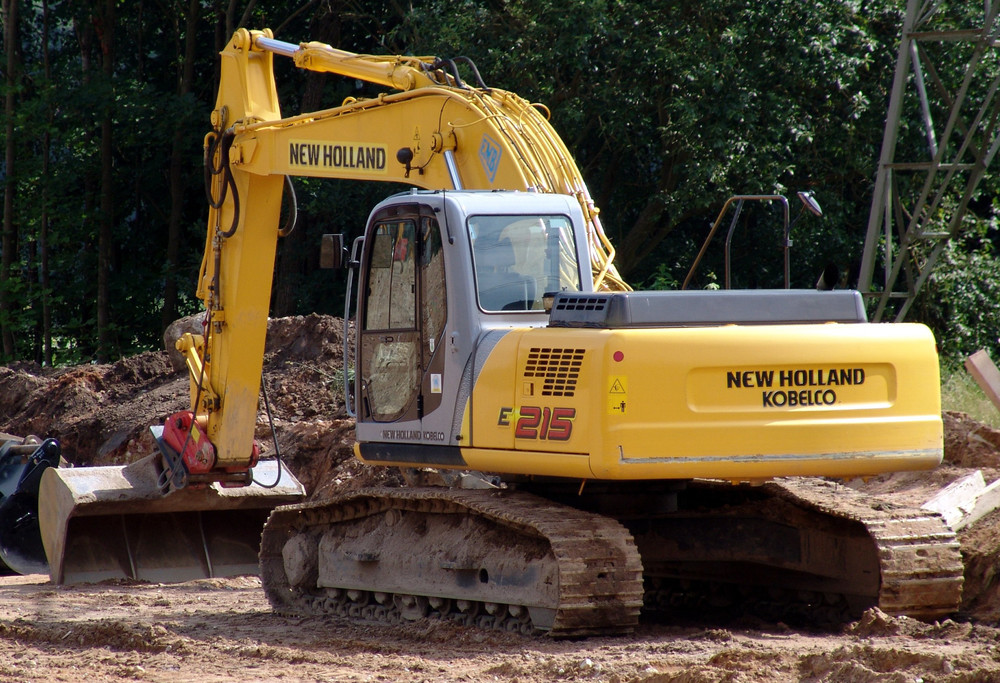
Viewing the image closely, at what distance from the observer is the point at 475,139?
7.16 m

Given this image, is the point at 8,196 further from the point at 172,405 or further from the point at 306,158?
the point at 306,158

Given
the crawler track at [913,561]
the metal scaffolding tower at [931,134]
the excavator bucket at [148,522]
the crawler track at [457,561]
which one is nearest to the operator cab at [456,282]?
the crawler track at [457,561]

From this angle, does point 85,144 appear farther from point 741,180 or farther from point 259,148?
point 259,148

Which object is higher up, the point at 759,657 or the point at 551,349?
the point at 551,349

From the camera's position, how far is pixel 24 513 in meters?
9.76

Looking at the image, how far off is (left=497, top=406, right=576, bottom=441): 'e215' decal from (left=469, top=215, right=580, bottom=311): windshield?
0.69 m

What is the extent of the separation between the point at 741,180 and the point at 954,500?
8474mm

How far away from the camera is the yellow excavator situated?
223 inches

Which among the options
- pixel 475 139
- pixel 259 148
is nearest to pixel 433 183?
pixel 475 139

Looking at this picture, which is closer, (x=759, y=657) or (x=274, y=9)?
(x=759, y=657)

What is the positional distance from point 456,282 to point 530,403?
0.87 m

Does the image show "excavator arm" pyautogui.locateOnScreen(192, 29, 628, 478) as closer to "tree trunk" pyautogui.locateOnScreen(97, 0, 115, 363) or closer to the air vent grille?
the air vent grille

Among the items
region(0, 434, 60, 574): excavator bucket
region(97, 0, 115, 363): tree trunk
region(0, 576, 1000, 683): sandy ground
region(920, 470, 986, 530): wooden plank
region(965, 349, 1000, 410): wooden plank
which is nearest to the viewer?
region(0, 576, 1000, 683): sandy ground

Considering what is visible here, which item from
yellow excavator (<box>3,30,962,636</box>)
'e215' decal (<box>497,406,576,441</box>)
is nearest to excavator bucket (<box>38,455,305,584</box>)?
yellow excavator (<box>3,30,962,636</box>)
